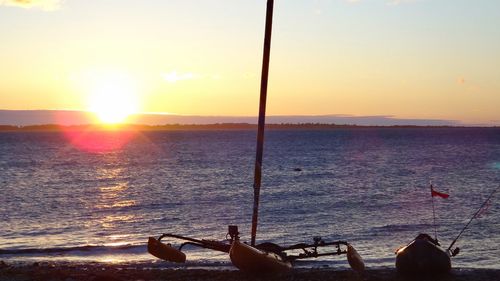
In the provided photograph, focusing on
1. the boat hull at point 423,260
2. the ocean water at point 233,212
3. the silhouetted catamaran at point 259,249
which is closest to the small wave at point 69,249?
the ocean water at point 233,212

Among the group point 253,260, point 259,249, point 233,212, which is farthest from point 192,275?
point 233,212

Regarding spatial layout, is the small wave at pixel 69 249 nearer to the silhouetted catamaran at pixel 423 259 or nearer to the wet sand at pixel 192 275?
the wet sand at pixel 192 275

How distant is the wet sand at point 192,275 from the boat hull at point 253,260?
325 millimetres

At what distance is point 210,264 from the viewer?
96.1 ft

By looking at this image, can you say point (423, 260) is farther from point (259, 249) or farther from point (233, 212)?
point (233, 212)

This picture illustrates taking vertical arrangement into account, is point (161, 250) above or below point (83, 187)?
above

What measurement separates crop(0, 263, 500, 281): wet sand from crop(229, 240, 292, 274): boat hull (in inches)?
12.8

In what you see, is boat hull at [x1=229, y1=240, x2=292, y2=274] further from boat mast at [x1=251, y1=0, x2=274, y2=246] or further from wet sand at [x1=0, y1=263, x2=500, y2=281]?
boat mast at [x1=251, y1=0, x2=274, y2=246]

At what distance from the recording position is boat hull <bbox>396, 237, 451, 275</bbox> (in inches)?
941

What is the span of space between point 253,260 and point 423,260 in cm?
639

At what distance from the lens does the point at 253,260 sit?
2262 cm

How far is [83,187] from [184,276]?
56.5 m

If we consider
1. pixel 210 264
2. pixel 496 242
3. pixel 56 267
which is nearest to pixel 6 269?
pixel 56 267

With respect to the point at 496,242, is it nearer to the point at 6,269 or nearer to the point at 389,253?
the point at 389,253
